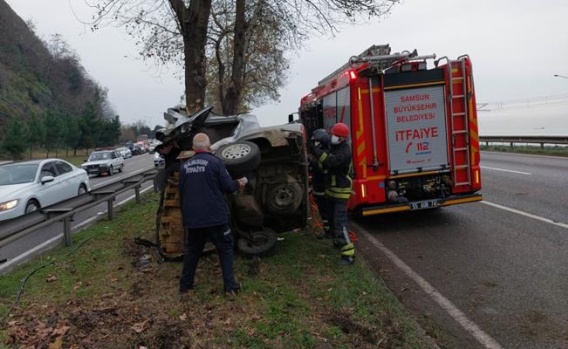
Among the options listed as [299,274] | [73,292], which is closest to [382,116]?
[299,274]

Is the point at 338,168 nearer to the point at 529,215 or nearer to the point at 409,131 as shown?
the point at 409,131

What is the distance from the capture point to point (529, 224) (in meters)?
8.53

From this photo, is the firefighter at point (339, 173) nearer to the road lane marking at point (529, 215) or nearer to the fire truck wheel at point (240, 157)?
the fire truck wheel at point (240, 157)

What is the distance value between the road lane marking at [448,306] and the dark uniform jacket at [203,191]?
243 cm

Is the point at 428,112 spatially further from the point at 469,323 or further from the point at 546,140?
the point at 546,140

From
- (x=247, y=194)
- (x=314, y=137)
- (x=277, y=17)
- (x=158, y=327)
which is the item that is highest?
(x=277, y=17)

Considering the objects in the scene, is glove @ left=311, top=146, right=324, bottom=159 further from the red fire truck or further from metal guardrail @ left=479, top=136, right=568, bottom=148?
metal guardrail @ left=479, top=136, right=568, bottom=148

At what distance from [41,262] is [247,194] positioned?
333 cm

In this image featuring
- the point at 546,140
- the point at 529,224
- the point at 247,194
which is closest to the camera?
the point at 247,194

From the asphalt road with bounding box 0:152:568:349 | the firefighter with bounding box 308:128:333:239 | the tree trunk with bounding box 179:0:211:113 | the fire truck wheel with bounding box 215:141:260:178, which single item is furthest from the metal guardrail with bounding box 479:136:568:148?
the fire truck wheel with bounding box 215:141:260:178

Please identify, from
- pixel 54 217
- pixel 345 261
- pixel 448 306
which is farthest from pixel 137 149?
pixel 448 306

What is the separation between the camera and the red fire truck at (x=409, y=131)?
8.68m

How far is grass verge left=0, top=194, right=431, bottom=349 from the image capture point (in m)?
4.31

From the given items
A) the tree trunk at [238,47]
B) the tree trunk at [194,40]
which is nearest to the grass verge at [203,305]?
the tree trunk at [194,40]
